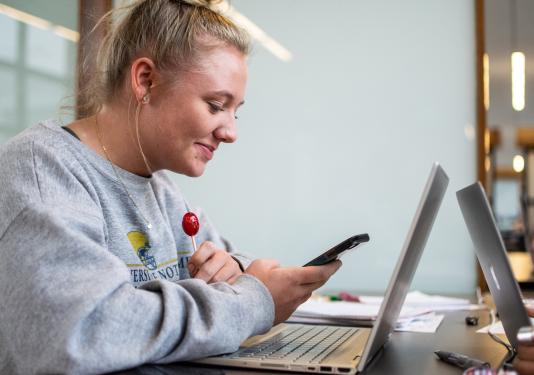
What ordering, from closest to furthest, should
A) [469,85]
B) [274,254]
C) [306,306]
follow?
[306,306], [469,85], [274,254]

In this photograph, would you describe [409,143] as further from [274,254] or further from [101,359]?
[101,359]

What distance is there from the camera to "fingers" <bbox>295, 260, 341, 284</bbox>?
0.91 m

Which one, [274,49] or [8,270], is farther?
[274,49]

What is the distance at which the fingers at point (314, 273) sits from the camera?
915 mm


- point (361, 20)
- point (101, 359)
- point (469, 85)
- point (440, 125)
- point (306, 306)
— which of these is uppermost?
point (361, 20)

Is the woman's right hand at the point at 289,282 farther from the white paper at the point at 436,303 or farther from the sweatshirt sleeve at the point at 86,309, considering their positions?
the white paper at the point at 436,303

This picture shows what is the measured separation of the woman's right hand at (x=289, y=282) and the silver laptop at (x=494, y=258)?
0.22 metres

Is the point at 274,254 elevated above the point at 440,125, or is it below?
below

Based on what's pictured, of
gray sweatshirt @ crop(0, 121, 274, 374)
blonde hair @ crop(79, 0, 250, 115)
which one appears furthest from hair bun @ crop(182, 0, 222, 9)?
gray sweatshirt @ crop(0, 121, 274, 374)

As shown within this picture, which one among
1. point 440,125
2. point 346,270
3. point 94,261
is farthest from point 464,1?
point 94,261

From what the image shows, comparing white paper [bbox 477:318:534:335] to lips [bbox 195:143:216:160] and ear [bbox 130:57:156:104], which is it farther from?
ear [bbox 130:57:156:104]

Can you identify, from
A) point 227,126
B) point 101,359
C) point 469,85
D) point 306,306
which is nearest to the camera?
point 101,359

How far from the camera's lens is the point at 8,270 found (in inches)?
30.7

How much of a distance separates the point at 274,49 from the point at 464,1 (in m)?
0.65
